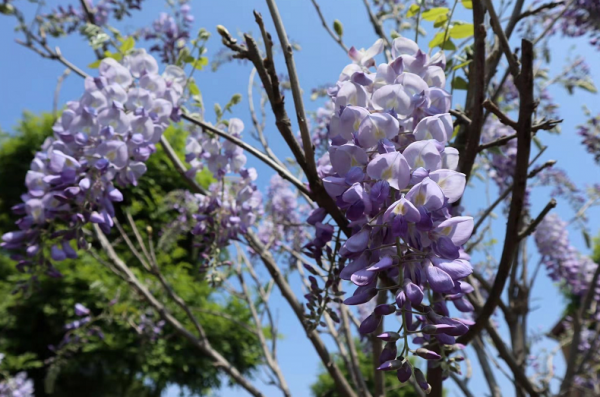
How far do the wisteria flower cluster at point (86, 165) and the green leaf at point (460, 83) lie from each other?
2.56ft

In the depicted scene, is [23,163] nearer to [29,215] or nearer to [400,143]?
[29,215]

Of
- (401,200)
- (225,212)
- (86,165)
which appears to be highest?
(225,212)

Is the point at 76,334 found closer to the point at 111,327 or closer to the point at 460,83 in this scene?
the point at 460,83

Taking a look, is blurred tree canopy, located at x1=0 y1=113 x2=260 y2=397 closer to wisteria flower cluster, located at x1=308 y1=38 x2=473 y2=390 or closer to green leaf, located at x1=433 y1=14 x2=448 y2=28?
green leaf, located at x1=433 y1=14 x2=448 y2=28

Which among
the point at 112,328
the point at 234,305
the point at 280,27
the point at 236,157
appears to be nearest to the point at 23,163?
the point at 112,328

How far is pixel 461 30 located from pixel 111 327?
6886 millimetres

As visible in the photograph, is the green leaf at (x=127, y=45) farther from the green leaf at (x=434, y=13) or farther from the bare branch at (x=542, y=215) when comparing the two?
the bare branch at (x=542, y=215)

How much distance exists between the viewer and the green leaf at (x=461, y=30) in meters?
1.04

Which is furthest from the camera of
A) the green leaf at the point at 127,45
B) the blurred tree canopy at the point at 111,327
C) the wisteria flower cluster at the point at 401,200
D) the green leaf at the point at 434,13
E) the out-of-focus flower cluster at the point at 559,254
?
the blurred tree canopy at the point at 111,327

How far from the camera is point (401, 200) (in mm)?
543

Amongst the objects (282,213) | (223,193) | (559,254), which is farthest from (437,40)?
(559,254)

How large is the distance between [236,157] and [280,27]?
69cm

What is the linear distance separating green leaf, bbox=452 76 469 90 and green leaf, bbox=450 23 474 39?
10cm

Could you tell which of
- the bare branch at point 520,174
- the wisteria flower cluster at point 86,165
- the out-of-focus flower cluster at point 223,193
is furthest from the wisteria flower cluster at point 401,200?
the out-of-focus flower cluster at point 223,193
